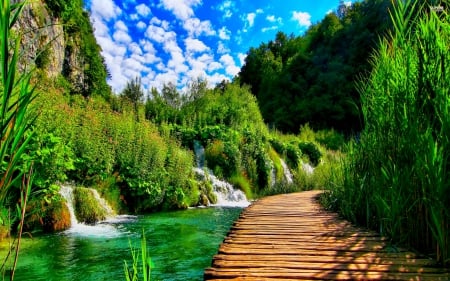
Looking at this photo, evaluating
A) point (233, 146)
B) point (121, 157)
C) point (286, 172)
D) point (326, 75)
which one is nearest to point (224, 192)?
point (233, 146)

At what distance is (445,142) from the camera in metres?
2.31

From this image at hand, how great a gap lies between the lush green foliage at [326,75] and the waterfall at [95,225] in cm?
2448

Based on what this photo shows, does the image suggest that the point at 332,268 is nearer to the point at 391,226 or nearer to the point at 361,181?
the point at 391,226

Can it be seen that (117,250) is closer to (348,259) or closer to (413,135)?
(348,259)

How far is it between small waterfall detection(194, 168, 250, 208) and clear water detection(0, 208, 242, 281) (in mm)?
3506

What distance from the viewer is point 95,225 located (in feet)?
22.1

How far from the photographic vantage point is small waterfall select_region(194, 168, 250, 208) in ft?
35.8

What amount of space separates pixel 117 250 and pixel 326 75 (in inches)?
1285

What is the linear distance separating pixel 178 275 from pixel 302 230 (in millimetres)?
1239

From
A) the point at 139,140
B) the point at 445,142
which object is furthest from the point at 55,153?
the point at 445,142

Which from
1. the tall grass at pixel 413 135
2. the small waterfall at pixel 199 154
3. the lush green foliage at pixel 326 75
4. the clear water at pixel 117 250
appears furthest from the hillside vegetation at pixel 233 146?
the lush green foliage at pixel 326 75

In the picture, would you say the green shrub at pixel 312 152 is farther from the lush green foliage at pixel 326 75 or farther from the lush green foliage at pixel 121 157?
the lush green foliage at pixel 326 75

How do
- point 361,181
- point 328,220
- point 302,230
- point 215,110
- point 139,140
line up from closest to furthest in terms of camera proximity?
point 302,230 < point 361,181 < point 328,220 < point 139,140 < point 215,110

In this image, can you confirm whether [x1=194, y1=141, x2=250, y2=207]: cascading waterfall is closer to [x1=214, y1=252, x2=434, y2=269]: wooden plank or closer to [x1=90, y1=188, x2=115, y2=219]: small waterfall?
[x1=90, y1=188, x2=115, y2=219]: small waterfall
